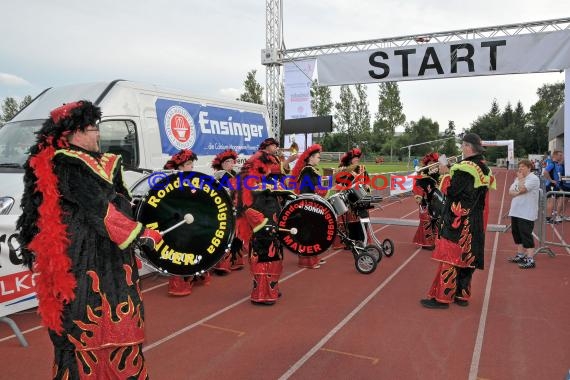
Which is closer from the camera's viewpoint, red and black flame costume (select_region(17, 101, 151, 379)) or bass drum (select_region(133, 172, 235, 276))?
red and black flame costume (select_region(17, 101, 151, 379))

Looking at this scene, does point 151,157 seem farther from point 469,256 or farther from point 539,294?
point 539,294

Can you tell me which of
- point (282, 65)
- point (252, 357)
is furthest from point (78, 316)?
point (282, 65)

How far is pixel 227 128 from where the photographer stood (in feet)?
30.5

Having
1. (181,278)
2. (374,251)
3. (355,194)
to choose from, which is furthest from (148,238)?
(374,251)

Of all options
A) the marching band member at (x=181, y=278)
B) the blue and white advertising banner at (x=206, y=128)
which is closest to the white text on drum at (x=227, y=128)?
the blue and white advertising banner at (x=206, y=128)

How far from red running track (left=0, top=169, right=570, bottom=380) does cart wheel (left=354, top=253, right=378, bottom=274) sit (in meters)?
0.21

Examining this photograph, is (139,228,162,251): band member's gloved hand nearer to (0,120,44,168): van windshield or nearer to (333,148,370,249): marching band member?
(0,120,44,168): van windshield

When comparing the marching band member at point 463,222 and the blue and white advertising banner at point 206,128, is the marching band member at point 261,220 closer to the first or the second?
the marching band member at point 463,222

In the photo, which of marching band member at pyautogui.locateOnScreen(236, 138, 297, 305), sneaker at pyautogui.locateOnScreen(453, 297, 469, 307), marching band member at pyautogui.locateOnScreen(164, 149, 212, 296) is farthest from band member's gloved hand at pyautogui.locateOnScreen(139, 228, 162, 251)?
sneaker at pyautogui.locateOnScreen(453, 297, 469, 307)

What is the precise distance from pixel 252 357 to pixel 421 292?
2.96 metres

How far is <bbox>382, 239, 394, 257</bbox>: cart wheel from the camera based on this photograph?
818cm

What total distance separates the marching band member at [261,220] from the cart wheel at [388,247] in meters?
3.23

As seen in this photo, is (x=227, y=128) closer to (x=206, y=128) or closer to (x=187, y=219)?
(x=206, y=128)

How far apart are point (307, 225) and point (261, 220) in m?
0.69
